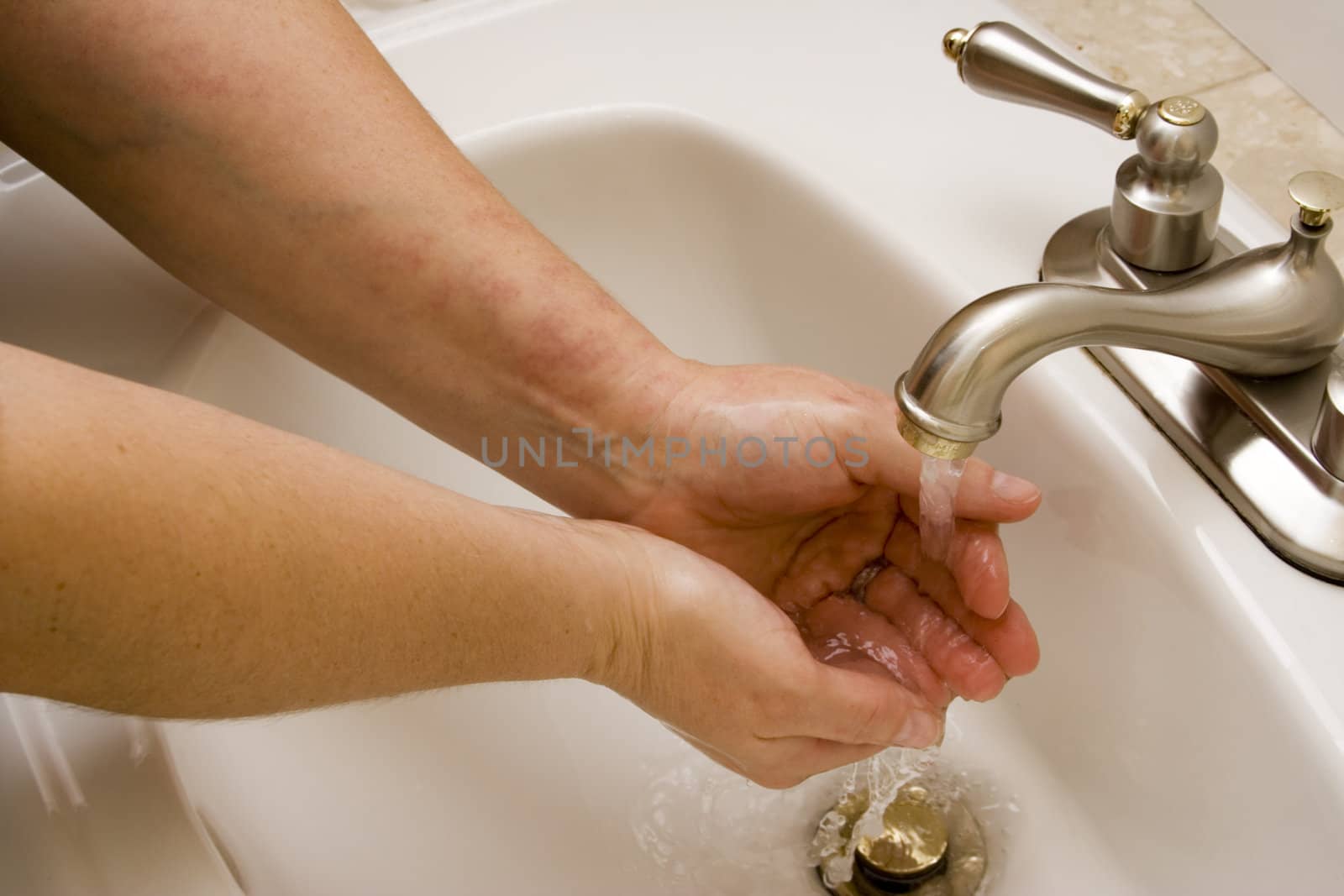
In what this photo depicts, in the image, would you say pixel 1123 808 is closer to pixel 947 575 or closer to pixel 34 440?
pixel 947 575

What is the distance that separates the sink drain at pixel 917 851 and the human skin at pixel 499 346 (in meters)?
0.06

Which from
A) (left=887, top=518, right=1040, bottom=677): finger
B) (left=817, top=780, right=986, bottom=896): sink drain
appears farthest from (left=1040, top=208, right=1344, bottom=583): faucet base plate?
(left=817, top=780, right=986, bottom=896): sink drain

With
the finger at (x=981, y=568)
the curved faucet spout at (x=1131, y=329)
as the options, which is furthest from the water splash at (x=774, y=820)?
the curved faucet spout at (x=1131, y=329)

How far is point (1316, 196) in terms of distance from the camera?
1.27 ft

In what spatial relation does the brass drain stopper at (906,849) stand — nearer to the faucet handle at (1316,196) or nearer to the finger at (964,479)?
the finger at (964,479)

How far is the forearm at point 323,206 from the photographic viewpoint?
0.51m

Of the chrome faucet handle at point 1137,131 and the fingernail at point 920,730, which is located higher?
the chrome faucet handle at point 1137,131

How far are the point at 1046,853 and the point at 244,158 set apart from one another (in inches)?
18.1

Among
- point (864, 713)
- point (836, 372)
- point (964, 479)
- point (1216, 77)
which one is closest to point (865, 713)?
point (864, 713)

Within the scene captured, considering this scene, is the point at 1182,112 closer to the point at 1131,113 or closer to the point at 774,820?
the point at 1131,113

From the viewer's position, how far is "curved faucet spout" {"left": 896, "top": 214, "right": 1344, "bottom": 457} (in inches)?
Answer: 14.1

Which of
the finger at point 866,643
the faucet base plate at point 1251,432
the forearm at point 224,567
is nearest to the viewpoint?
the forearm at point 224,567

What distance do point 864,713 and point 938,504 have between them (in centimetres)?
9

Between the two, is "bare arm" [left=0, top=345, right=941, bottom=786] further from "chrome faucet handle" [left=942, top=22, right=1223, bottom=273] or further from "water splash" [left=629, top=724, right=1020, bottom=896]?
"chrome faucet handle" [left=942, top=22, right=1223, bottom=273]
